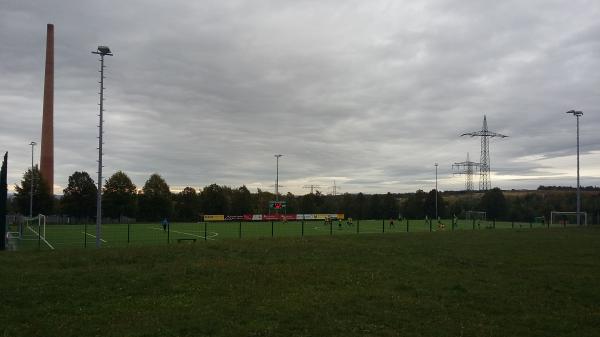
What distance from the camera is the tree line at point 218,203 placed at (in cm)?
9144

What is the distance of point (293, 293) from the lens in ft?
41.2

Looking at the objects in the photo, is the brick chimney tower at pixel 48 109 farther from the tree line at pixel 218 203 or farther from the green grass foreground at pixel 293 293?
the green grass foreground at pixel 293 293

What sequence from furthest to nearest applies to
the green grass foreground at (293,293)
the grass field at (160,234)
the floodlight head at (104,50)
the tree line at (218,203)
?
the tree line at (218,203), the grass field at (160,234), the floodlight head at (104,50), the green grass foreground at (293,293)

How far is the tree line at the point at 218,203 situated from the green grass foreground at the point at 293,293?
198 feet

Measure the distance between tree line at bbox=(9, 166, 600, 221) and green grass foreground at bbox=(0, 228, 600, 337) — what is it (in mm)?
60479

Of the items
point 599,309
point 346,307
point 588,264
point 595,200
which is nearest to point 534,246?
point 588,264

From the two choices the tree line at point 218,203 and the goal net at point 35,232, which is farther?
the tree line at point 218,203

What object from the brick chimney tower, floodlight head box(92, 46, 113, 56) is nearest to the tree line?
the brick chimney tower

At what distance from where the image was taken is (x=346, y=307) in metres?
11.1

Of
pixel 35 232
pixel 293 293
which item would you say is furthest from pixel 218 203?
pixel 293 293

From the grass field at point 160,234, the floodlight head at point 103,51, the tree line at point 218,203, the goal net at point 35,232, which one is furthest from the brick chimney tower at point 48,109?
the floodlight head at point 103,51

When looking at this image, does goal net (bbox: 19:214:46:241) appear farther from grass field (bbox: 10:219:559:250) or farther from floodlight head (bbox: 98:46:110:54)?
floodlight head (bbox: 98:46:110:54)

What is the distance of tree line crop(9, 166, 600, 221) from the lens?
300 feet

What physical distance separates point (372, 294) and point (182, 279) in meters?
5.35
